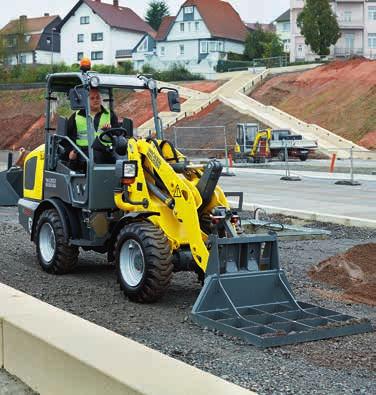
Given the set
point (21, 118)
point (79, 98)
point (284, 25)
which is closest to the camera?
point (79, 98)

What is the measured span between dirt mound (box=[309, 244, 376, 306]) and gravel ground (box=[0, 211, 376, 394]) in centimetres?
22

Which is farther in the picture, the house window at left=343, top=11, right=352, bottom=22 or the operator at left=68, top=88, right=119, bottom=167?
the house window at left=343, top=11, right=352, bottom=22

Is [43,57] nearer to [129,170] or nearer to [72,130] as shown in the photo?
[72,130]

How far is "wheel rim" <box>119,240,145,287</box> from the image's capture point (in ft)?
26.6

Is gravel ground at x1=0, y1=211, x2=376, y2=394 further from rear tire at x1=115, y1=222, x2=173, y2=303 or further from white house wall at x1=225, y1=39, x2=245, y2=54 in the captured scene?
white house wall at x1=225, y1=39, x2=245, y2=54

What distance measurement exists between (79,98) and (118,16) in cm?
9916

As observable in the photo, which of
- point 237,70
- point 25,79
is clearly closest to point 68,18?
point 25,79

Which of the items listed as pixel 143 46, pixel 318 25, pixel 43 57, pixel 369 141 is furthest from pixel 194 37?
pixel 369 141

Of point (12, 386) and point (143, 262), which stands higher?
point (143, 262)

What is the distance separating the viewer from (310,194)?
72.9 ft

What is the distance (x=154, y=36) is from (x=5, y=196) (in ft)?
296

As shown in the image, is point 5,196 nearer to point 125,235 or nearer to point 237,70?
point 125,235

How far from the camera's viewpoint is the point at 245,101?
62.1 metres

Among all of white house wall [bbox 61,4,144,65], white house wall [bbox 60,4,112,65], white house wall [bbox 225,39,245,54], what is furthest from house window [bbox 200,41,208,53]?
white house wall [bbox 60,4,112,65]
